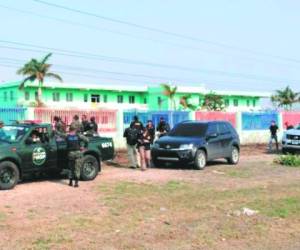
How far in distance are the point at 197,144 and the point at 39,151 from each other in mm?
6382

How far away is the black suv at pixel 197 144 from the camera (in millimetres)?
18922

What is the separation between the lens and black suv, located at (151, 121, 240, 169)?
1892cm

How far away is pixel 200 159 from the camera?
19.1 m

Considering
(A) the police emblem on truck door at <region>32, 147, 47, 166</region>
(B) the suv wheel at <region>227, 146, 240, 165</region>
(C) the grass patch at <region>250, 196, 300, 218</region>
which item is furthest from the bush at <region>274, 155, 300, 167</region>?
(A) the police emblem on truck door at <region>32, 147, 47, 166</region>

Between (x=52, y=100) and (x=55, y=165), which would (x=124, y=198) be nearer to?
(x=55, y=165)

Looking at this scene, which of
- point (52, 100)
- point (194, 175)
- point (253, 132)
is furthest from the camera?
point (52, 100)

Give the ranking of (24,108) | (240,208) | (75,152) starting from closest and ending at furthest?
(240,208), (75,152), (24,108)

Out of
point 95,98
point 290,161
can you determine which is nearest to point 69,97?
point 95,98

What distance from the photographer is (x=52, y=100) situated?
59.5 meters

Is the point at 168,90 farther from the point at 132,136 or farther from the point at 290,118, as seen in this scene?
the point at 132,136

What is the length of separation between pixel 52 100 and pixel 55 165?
45269 millimetres

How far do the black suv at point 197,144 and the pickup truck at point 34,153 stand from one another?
3.72 metres

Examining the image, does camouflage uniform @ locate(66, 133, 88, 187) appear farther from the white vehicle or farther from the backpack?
the white vehicle

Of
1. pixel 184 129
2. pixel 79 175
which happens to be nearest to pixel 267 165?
pixel 184 129
